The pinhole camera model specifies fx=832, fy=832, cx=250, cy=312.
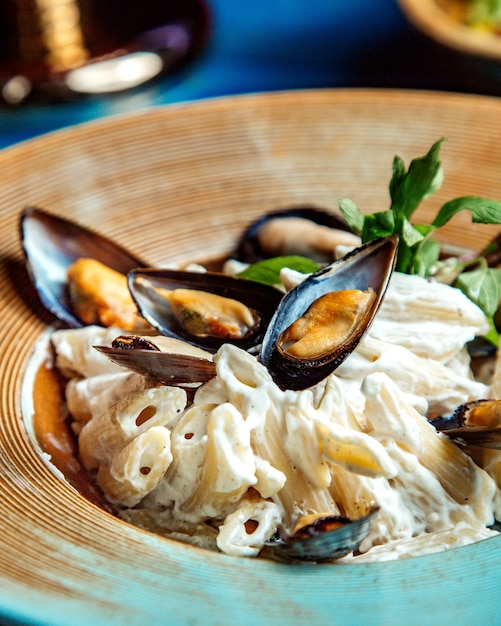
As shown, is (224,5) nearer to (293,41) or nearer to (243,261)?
(293,41)

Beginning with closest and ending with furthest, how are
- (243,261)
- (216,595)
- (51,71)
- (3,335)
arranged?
(216,595) → (3,335) → (243,261) → (51,71)

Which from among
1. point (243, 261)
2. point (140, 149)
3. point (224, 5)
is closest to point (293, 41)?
point (224, 5)

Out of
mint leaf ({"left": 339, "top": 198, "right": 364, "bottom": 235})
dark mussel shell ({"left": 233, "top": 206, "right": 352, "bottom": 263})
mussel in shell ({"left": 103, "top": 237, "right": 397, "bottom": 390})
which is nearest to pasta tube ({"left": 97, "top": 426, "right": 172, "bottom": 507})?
mussel in shell ({"left": 103, "top": 237, "right": 397, "bottom": 390})

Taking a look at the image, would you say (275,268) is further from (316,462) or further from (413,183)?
(316,462)


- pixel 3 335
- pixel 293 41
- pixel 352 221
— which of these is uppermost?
pixel 352 221

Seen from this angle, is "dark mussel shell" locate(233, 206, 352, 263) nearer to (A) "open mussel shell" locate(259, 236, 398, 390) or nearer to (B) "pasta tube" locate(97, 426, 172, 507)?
(A) "open mussel shell" locate(259, 236, 398, 390)

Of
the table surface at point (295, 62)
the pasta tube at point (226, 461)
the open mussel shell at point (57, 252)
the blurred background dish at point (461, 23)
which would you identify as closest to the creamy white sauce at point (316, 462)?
the pasta tube at point (226, 461)

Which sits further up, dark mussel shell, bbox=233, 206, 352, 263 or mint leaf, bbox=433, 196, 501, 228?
mint leaf, bbox=433, 196, 501, 228
